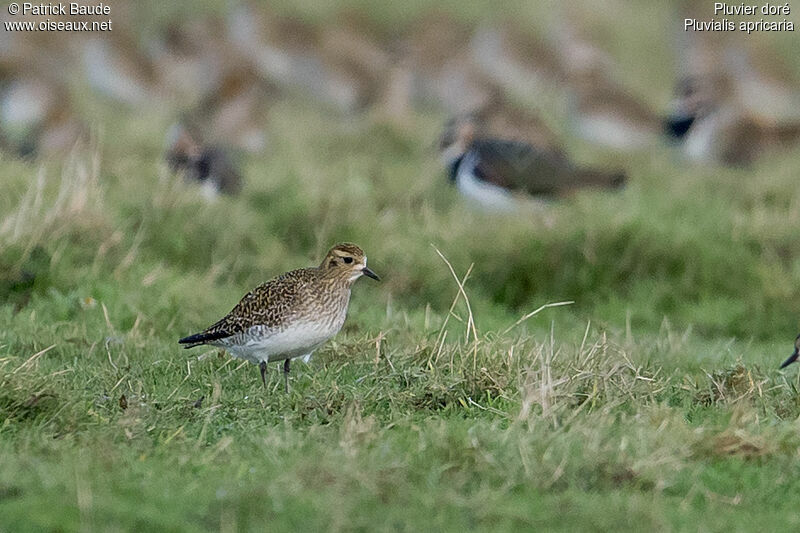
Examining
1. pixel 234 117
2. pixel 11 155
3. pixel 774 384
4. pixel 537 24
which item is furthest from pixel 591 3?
pixel 774 384

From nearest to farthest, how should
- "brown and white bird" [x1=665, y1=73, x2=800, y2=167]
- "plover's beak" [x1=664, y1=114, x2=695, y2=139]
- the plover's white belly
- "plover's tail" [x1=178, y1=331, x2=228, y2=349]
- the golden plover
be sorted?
the plover's white belly → "plover's tail" [x1=178, y1=331, x2=228, y2=349] → the golden plover → "brown and white bird" [x1=665, y1=73, x2=800, y2=167] → "plover's beak" [x1=664, y1=114, x2=695, y2=139]

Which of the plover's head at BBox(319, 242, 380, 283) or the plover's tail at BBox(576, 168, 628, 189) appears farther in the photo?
the plover's tail at BBox(576, 168, 628, 189)

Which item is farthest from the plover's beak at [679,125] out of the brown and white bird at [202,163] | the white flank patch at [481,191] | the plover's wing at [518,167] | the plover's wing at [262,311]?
the plover's wing at [262,311]

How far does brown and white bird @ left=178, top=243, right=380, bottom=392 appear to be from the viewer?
6.10 meters

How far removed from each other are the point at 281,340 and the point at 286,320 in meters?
0.11

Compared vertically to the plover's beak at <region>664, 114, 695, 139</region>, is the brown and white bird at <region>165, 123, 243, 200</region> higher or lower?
higher

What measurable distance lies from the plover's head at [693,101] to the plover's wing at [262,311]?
9771mm

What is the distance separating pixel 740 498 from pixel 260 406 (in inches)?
81.3

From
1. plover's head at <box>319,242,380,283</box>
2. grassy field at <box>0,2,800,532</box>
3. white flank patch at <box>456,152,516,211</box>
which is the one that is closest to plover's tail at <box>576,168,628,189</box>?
grassy field at <box>0,2,800,532</box>

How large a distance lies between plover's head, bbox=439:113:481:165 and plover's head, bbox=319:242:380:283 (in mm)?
5337

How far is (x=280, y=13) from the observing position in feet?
75.3

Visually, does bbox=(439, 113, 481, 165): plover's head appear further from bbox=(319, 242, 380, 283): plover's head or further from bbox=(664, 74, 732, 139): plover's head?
bbox=(319, 242, 380, 283): plover's head

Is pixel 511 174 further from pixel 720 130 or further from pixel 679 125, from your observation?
pixel 679 125

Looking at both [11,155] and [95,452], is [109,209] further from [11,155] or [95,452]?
[95,452]
